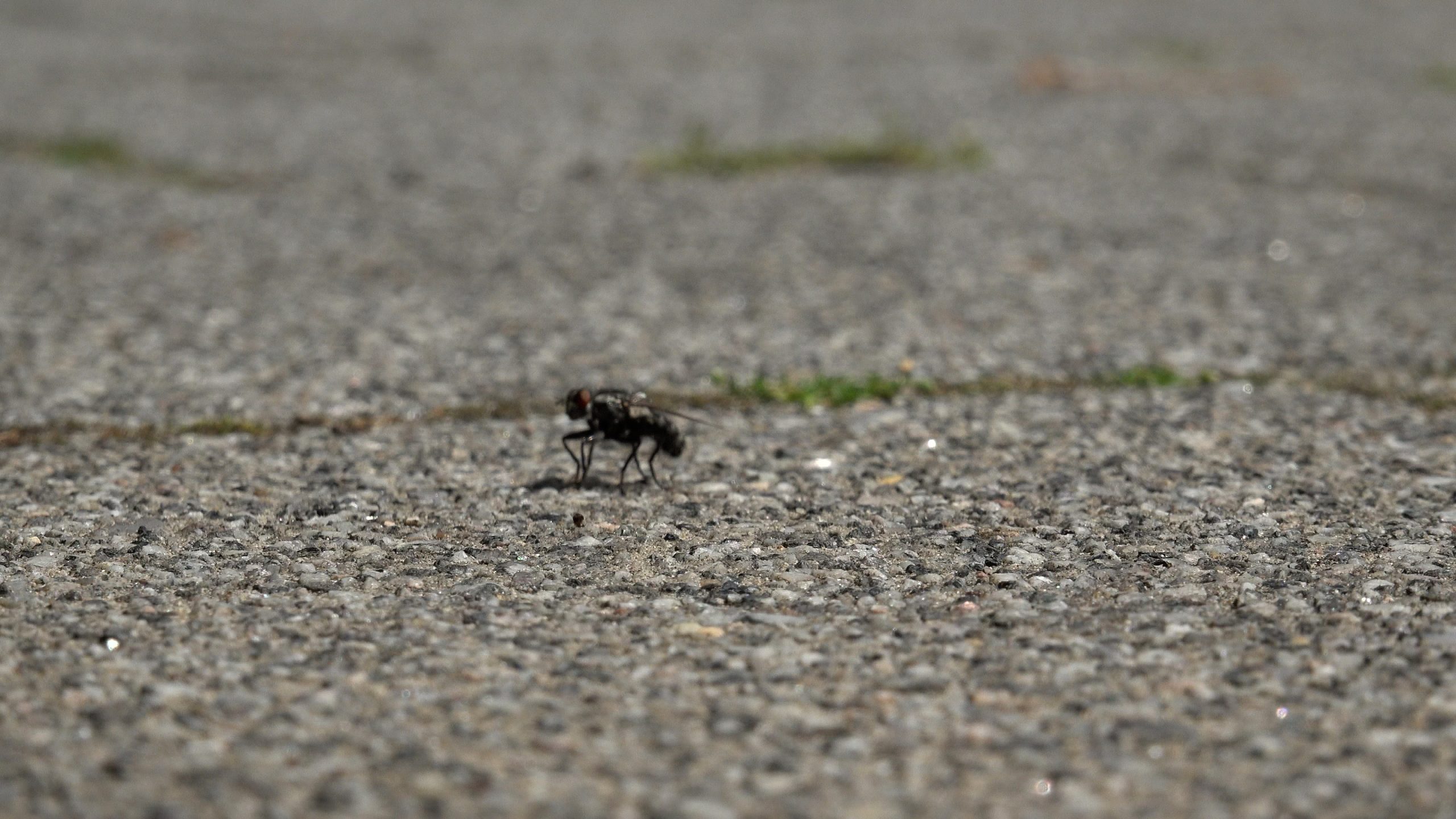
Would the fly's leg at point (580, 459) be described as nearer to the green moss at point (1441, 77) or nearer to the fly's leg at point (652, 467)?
the fly's leg at point (652, 467)

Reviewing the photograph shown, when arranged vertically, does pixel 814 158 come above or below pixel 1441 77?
below

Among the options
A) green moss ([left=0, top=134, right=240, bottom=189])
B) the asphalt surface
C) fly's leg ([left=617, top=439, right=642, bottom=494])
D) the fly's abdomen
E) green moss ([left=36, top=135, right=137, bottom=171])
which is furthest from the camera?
green moss ([left=36, top=135, right=137, bottom=171])

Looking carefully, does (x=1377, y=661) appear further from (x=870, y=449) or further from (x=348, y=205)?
(x=348, y=205)

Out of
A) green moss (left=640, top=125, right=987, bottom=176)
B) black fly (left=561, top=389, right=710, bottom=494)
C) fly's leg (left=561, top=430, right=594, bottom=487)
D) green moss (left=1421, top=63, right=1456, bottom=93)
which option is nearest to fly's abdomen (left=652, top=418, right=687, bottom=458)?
black fly (left=561, top=389, right=710, bottom=494)

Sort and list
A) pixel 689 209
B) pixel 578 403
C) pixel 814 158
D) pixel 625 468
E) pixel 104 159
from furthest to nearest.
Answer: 1. pixel 814 158
2. pixel 104 159
3. pixel 689 209
4. pixel 578 403
5. pixel 625 468

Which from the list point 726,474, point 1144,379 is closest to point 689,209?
point 1144,379

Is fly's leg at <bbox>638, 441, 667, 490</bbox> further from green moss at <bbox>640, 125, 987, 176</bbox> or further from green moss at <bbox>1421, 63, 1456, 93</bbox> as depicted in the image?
green moss at <bbox>1421, 63, 1456, 93</bbox>

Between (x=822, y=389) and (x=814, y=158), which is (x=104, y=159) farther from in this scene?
(x=822, y=389)

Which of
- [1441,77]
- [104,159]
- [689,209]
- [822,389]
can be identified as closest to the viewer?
[822,389]
